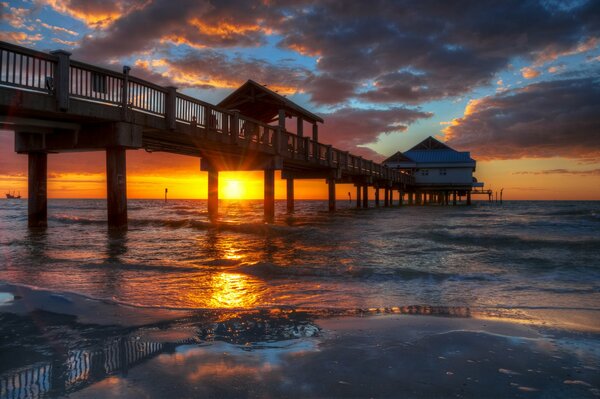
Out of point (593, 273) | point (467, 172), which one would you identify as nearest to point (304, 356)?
point (593, 273)

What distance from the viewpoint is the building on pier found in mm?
60844

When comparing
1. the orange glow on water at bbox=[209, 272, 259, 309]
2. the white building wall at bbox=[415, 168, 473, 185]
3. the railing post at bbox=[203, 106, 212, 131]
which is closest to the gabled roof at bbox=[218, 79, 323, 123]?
the railing post at bbox=[203, 106, 212, 131]

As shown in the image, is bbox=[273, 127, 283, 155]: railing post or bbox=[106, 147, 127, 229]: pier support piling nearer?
bbox=[106, 147, 127, 229]: pier support piling

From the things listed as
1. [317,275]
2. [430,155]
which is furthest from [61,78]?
[430,155]

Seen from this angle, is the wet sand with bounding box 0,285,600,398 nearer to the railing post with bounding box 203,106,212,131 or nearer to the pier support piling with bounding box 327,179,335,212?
the railing post with bounding box 203,106,212,131

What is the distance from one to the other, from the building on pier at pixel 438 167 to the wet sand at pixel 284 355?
198 feet

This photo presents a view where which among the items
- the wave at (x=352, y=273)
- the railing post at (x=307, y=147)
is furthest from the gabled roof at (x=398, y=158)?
the wave at (x=352, y=273)

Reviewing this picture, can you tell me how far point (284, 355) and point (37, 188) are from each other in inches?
652

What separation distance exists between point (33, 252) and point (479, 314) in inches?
391

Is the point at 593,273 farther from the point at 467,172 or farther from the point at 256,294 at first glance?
the point at 467,172

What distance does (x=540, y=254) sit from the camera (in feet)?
35.6

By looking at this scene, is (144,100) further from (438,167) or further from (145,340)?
(438,167)

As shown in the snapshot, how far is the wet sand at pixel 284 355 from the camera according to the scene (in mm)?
2480

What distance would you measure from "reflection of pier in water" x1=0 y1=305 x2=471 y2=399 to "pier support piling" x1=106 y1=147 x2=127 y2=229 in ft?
35.8
